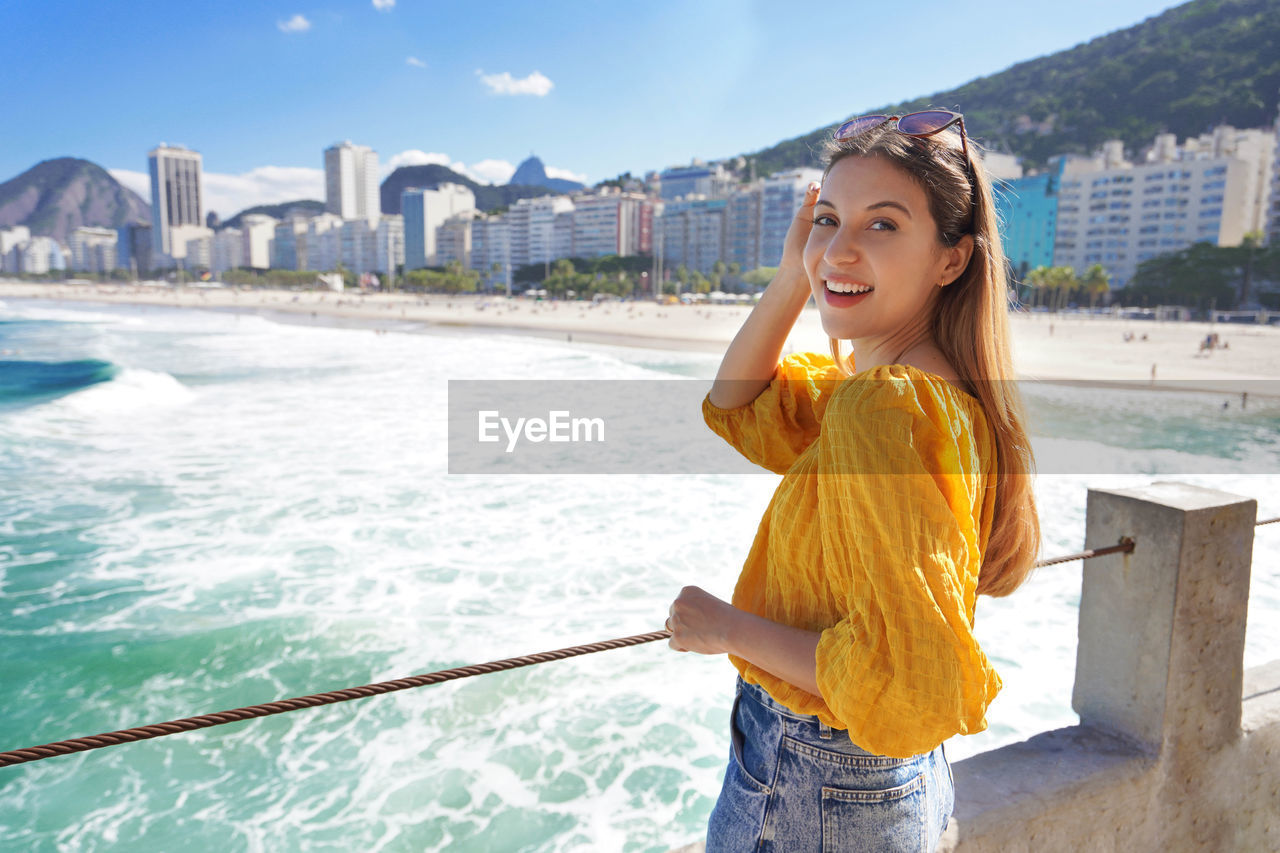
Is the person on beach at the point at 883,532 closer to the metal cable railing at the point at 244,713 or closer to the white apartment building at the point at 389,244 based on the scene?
the metal cable railing at the point at 244,713

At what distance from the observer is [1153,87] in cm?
11725

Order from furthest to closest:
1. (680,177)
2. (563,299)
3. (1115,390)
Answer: (680,177) → (563,299) → (1115,390)

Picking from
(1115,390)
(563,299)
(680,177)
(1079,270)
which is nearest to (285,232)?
(680,177)

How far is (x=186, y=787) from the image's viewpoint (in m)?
4.75

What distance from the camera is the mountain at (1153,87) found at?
348ft

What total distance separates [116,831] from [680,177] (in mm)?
142736

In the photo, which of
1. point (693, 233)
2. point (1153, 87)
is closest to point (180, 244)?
point (693, 233)

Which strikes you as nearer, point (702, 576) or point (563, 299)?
point (702, 576)

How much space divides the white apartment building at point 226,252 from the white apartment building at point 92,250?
68.8 ft

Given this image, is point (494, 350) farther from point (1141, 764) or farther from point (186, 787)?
point (1141, 764)

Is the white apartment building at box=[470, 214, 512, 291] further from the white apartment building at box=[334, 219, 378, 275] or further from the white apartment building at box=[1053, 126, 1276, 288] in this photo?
the white apartment building at box=[1053, 126, 1276, 288]

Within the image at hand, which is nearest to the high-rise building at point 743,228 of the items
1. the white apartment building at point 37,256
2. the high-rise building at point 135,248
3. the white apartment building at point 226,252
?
the white apartment building at point 226,252

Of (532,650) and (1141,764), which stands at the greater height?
(1141,764)

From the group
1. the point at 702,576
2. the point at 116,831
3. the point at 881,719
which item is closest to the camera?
the point at 881,719
